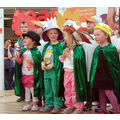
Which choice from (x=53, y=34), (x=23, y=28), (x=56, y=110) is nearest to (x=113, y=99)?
(x=56, y=110)

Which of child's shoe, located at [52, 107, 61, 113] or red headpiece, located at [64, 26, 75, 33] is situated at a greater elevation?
red headpiece, located at [64, 26, 75, 33]

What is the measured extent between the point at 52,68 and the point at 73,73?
1.08ft

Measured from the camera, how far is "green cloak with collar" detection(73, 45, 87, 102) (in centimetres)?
333

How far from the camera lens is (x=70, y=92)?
11.4 feet

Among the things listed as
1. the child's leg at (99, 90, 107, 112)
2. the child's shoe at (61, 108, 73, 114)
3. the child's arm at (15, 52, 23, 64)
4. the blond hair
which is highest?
the blond hair

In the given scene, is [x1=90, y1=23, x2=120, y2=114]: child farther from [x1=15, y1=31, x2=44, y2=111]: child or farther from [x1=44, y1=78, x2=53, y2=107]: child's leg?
[x1=15, y1=31, x2=44, y2=111]: child

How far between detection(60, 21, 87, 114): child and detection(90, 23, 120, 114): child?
14 centimetres

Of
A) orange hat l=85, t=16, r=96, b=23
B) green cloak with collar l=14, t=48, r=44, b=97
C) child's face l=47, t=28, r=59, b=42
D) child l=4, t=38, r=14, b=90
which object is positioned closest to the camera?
child's face l=47, t=28, r=59, b=42

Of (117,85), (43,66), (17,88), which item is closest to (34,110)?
(17,88)

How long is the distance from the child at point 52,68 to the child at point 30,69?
0.12 meters

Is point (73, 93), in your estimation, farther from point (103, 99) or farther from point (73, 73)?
point (103, 99)

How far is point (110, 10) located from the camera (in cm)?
391

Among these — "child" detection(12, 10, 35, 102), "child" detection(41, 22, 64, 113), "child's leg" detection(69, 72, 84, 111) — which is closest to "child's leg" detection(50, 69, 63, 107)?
"child" detection(41, 22, 64, 113)

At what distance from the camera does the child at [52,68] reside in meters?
3.52
